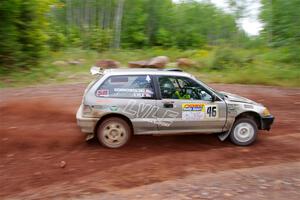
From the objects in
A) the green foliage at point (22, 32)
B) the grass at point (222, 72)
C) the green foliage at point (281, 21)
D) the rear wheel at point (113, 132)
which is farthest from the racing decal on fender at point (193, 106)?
the green foliage at point (22, 32)

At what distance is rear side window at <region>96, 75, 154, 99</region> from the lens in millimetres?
7578

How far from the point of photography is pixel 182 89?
7.79 meters

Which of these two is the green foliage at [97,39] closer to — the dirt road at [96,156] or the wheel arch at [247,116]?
the dirt road at [96,156]

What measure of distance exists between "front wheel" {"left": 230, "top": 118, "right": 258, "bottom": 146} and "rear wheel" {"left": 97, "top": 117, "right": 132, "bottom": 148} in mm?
2171

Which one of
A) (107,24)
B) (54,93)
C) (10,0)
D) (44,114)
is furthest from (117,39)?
(44,114)

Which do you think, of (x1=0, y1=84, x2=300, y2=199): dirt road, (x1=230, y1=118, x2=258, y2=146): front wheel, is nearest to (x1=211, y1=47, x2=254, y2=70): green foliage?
(x1=0, y1=84, x2=300, y2=199): dirt road

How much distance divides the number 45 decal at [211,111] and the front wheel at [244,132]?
1.76 feet

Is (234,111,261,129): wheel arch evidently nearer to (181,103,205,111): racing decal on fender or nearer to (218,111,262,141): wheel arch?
(218,111,262,141): wheel arch

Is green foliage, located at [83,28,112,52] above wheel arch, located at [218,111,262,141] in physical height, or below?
above

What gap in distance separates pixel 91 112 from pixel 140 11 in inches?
1467

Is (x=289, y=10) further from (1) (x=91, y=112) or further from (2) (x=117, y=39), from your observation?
(2) (x=117, y=39)

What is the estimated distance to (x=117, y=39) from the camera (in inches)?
1545

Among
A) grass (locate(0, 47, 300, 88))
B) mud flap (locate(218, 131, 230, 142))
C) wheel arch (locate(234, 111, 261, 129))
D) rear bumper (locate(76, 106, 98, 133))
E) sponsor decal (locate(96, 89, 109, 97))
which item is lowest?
mud flap (locate(218, 131, 230, 142))

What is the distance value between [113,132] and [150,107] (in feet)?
2.90
